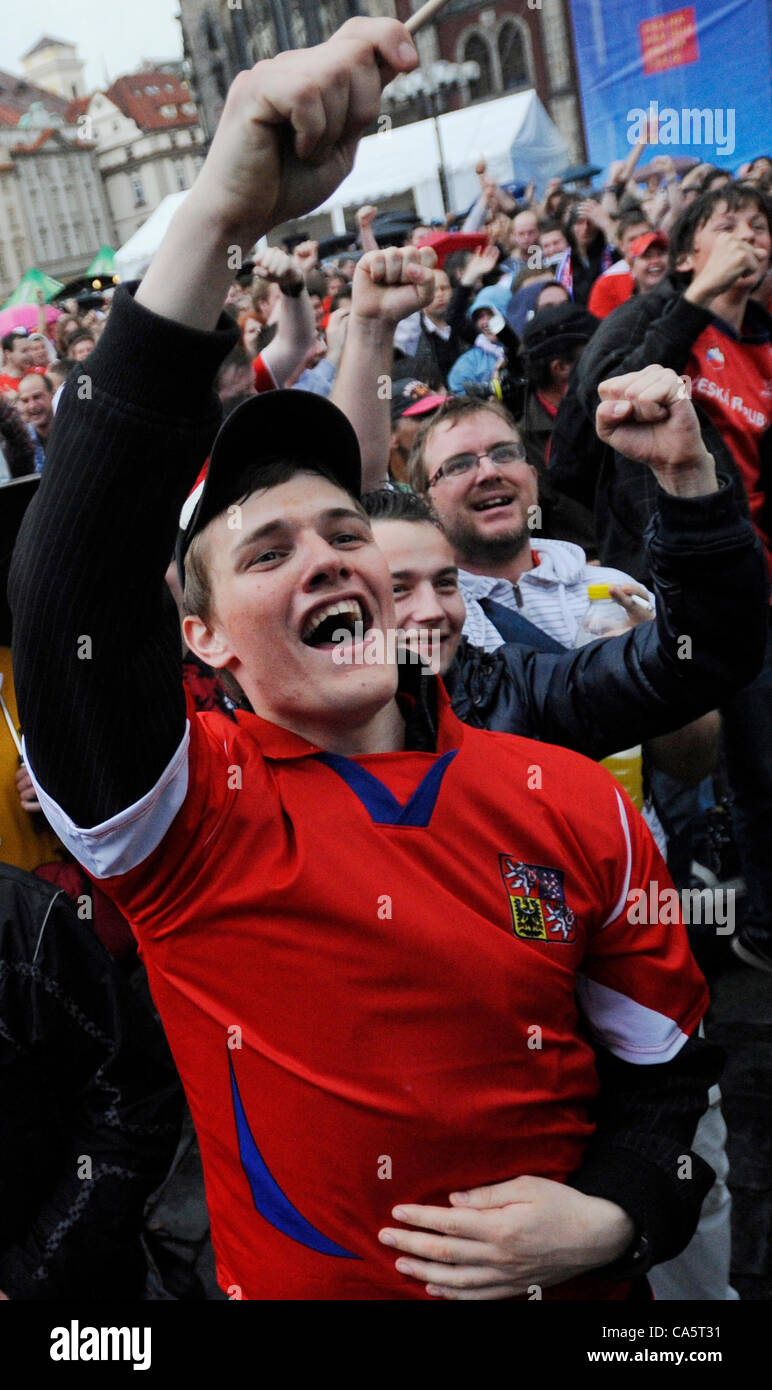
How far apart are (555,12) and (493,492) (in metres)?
45.5

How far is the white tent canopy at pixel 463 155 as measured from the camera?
69.8ft

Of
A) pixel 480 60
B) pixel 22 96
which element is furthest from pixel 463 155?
pixel 22 96

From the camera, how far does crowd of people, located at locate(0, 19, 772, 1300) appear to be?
102 centimetres

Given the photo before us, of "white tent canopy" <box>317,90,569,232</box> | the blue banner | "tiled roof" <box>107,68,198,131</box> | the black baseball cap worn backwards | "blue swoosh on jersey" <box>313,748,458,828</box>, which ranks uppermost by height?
"tiled roof" <box>107,68,198,131</box>

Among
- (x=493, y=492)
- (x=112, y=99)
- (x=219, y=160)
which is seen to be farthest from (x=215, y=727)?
(x=112, y=99)

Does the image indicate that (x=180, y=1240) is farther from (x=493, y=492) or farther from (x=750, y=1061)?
(x=493, y=492)

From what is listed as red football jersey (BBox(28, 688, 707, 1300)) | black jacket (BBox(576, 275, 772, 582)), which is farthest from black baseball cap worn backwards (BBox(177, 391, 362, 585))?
black jacket (BBox(576, 275, 772, 582))

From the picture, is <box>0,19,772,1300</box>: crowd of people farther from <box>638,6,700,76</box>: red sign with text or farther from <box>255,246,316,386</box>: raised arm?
<box>638,6,700,76</box>: red sign with text

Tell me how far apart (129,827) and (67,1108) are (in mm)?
970

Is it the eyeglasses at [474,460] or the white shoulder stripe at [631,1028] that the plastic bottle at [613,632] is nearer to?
the eyeglasses at [474,460]

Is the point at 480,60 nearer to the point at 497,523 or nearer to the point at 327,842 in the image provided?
the point at 497,523

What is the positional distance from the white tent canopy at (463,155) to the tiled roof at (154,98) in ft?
128

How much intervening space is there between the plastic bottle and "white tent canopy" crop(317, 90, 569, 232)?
1980 cm

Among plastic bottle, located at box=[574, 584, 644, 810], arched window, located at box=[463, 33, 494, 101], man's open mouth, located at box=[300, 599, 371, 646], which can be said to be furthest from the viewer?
arched window, located at box=[463, 33, 494, 101]
